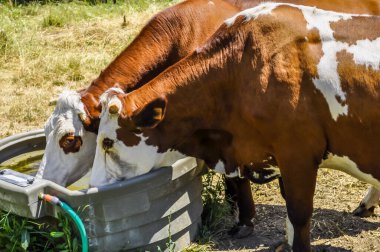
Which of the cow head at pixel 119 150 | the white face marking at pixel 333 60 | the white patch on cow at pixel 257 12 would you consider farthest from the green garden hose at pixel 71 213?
the white face marking at pixel 333 60

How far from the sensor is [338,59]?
3.62 metres

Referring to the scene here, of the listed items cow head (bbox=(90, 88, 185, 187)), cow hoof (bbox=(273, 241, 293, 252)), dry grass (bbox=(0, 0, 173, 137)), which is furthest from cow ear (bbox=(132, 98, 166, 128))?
dry grass (bbox=(0, 0, 173, 137))

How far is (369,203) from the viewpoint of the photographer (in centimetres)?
473

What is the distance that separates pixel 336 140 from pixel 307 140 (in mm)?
159

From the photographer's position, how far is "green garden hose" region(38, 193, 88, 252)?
3.73m

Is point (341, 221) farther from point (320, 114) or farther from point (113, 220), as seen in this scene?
point (113, 220)

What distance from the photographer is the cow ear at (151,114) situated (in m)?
3.72

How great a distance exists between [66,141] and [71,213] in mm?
752

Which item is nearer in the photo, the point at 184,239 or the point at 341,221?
the point at 184,239

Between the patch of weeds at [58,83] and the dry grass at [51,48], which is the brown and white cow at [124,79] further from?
the patch of weeds at [58,83]

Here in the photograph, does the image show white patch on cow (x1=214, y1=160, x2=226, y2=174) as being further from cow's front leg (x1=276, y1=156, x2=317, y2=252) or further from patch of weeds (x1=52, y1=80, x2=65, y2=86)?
patch of weeds (x1=52, y1=80, x2=65, y2=86)

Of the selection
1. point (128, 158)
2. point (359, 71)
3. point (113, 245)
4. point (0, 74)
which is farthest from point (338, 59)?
point (0, 74)

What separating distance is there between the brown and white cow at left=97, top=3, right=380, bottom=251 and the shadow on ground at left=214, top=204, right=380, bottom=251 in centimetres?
46

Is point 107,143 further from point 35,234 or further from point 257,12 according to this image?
point 257,12
